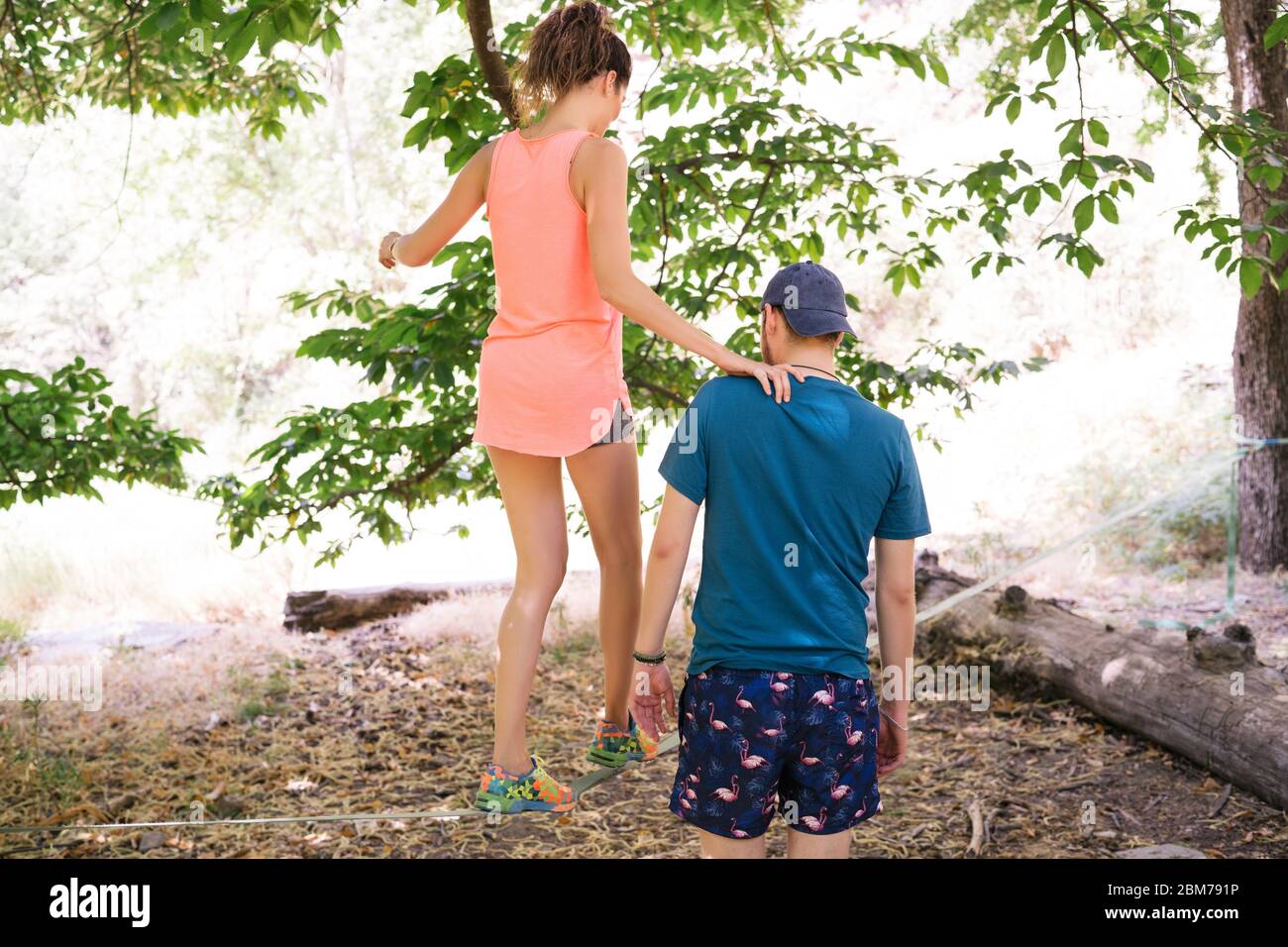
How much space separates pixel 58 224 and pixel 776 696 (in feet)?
58.2

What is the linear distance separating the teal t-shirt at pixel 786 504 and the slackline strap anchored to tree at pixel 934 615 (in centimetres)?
51

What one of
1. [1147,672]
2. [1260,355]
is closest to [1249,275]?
[1147,672]

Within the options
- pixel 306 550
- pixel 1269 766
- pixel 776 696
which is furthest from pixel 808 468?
pixel 306 550

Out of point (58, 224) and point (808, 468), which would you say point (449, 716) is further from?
point (58, 224)

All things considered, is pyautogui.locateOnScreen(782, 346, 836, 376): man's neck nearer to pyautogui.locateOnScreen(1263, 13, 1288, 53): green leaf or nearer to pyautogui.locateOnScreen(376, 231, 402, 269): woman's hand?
pyautogui.locateOnScreen(376, 231, 402, 269): woman's hand

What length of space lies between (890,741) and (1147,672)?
2.52 meters

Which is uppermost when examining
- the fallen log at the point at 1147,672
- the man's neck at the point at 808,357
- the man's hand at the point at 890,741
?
the man's neck at the point at 808,357

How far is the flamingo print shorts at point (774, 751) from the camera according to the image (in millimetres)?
1836

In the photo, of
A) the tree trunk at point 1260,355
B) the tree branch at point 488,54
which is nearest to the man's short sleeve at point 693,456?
the tree branch at point 488,54

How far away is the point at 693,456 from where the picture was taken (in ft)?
6.16

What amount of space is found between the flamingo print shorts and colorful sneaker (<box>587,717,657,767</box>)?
1.95 ft

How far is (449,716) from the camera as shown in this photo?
16.8ft

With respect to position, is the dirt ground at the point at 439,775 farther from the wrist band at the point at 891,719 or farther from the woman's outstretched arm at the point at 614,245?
the woman's outstretched arm at the point at 614,245

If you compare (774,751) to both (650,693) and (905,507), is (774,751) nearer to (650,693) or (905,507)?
(650,693)
